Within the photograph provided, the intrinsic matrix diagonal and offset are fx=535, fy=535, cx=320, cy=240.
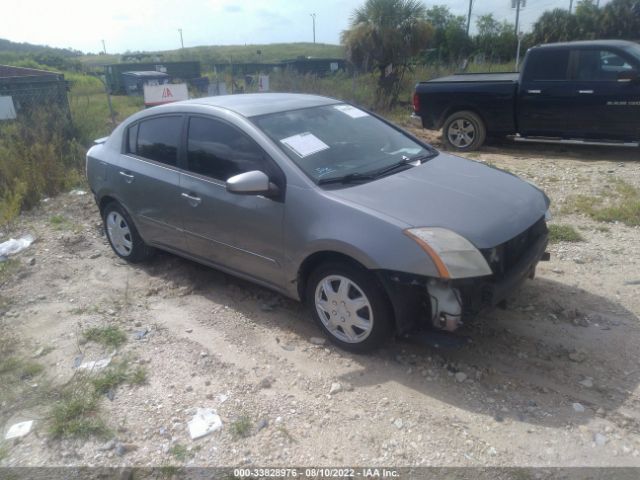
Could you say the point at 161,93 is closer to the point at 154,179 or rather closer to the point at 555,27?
the point at 154,179

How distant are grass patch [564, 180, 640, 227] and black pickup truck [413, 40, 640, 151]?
6.51 ft

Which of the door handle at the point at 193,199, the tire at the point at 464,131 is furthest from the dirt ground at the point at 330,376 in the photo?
the tire at the point at 464,131

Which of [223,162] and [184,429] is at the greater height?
[223,162]

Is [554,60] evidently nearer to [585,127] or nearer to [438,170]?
[585,127]

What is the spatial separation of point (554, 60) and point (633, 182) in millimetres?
2889

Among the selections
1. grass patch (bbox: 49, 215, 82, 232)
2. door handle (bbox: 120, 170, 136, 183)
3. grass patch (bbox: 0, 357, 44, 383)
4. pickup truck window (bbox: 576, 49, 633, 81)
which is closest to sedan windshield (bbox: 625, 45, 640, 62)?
pickup truck window (bbox: 576, 49, 633, 81)

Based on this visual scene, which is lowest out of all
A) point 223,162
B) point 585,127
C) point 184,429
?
point 184,429

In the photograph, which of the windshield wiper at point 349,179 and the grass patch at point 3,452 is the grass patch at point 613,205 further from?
the grass patch at point 3,452

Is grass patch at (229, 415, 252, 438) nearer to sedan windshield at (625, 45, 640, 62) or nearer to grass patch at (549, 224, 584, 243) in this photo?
grass patch at (549, 224, 584, 243)

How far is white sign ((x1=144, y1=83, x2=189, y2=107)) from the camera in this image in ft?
32.6

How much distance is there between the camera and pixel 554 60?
8922 mm

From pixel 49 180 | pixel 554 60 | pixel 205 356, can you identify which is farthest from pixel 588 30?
pixel 205 356

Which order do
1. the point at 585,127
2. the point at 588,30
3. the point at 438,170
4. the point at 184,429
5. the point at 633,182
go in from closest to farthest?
1. the point at 184,429
2. the point at 438,170
3. the point at 633,182
4. the point at 585,127
5. the point at 588,30

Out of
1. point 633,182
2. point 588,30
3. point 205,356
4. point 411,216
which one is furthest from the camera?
point 588,30
